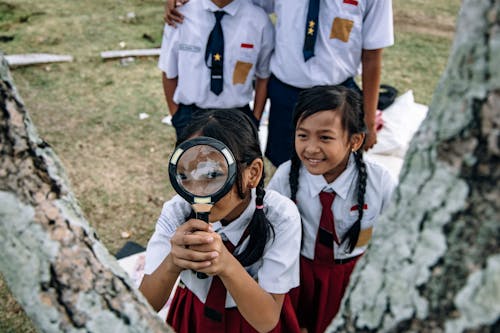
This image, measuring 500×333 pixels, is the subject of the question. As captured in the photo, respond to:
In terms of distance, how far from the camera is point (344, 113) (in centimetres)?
251

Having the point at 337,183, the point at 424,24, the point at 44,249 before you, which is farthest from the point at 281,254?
the point at 424,24

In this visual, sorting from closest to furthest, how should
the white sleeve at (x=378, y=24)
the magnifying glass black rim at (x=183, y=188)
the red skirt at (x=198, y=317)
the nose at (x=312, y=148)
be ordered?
the magnifying glass black rim at (x=183, y=188) < the red skirt at (x=198, y=317) < the nose at (x=312, y=148) < the white sleeve at (x=378, y=24)

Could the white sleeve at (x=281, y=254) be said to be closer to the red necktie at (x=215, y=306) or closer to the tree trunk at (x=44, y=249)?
the red necktie at (x=215, y=306)

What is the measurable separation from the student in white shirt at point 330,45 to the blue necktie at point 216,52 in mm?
283

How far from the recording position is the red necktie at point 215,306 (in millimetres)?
1965

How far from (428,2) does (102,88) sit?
26.1 feet

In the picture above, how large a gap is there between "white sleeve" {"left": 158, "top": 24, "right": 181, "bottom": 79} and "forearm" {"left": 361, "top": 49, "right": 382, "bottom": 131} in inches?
54.0

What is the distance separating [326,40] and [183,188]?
2039 mm

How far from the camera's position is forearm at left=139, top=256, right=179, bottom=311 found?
1.81 meters

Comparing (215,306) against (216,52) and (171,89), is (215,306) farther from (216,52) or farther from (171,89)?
(171,89)

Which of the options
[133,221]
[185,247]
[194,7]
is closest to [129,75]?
[133,221]

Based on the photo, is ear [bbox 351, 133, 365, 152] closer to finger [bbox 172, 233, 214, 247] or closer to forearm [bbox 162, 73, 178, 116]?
finger [bbox 172, 233, 214, 247]

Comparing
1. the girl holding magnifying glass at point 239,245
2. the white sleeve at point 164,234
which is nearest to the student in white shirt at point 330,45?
the girl holding magnifying glass at point 239,245

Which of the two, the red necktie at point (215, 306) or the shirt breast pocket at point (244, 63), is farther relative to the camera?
the shirt breast pocket at point (244, 63)
